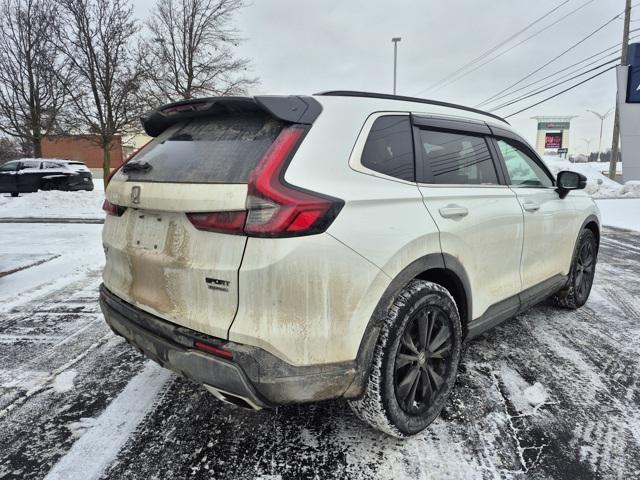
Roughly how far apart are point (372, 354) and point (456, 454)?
2.52 feet

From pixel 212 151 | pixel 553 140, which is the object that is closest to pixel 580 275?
Answer: pixel 212 151

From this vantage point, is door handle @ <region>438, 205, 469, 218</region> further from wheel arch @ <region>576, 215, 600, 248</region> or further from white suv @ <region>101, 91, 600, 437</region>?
wheel arch @ <region>576, 215, 600, 248</region>

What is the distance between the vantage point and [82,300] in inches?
191

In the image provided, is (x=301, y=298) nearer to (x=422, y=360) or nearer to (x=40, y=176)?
(x=422, y=360)

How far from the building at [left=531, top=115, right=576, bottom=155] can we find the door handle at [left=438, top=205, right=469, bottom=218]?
44684mm

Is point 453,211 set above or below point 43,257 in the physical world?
above

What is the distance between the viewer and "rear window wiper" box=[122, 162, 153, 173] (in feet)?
7.64

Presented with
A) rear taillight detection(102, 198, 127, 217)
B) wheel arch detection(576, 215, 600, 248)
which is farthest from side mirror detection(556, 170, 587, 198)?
rear taillight detection(102, 198, 127, 217)

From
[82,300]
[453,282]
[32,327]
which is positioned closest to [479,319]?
[453,282]

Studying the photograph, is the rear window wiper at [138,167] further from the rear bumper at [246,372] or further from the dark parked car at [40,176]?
the dark parked car at [40,176]

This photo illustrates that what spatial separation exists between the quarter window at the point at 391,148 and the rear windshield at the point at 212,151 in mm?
493

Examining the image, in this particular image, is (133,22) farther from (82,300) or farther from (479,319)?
(479,319)

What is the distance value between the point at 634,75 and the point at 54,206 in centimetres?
2320

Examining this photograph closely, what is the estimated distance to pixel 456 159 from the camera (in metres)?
2.81
